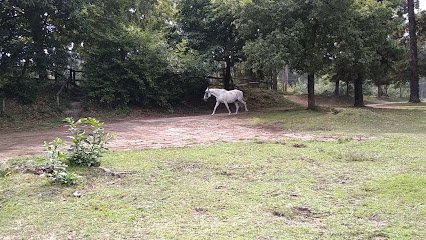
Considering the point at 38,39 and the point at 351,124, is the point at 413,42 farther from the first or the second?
the point at 38,39

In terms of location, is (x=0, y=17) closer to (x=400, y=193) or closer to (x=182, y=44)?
(x=182, y=44)

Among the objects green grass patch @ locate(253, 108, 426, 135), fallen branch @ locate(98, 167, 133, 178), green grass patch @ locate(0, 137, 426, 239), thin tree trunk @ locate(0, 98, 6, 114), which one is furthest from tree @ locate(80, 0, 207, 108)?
fallen branch @ locate(98, 167, 133, 178)

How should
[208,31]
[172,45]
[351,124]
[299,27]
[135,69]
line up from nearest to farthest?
[351,124] < [299,27] < [135,69] < [172,45] < [208,31]

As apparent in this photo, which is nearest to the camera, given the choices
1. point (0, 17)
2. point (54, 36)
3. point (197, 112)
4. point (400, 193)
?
point (400, 193)

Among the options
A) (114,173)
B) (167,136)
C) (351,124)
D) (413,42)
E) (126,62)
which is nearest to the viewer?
(114,173)

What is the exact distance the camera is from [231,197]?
5.01 m

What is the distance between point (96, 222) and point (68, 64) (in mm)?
15378

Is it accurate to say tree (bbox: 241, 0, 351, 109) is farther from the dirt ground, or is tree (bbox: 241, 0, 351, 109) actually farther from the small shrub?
the small shrub

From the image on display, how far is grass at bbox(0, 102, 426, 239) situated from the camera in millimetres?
3969

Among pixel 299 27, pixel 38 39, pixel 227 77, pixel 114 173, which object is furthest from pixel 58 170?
pixel 227 77

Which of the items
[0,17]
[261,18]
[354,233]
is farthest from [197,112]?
[354,233]

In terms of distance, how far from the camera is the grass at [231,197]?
13.0 feet

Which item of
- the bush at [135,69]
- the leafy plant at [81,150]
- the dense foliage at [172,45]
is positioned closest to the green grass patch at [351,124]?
the dense foliage at [172,45]

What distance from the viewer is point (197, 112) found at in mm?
21344
